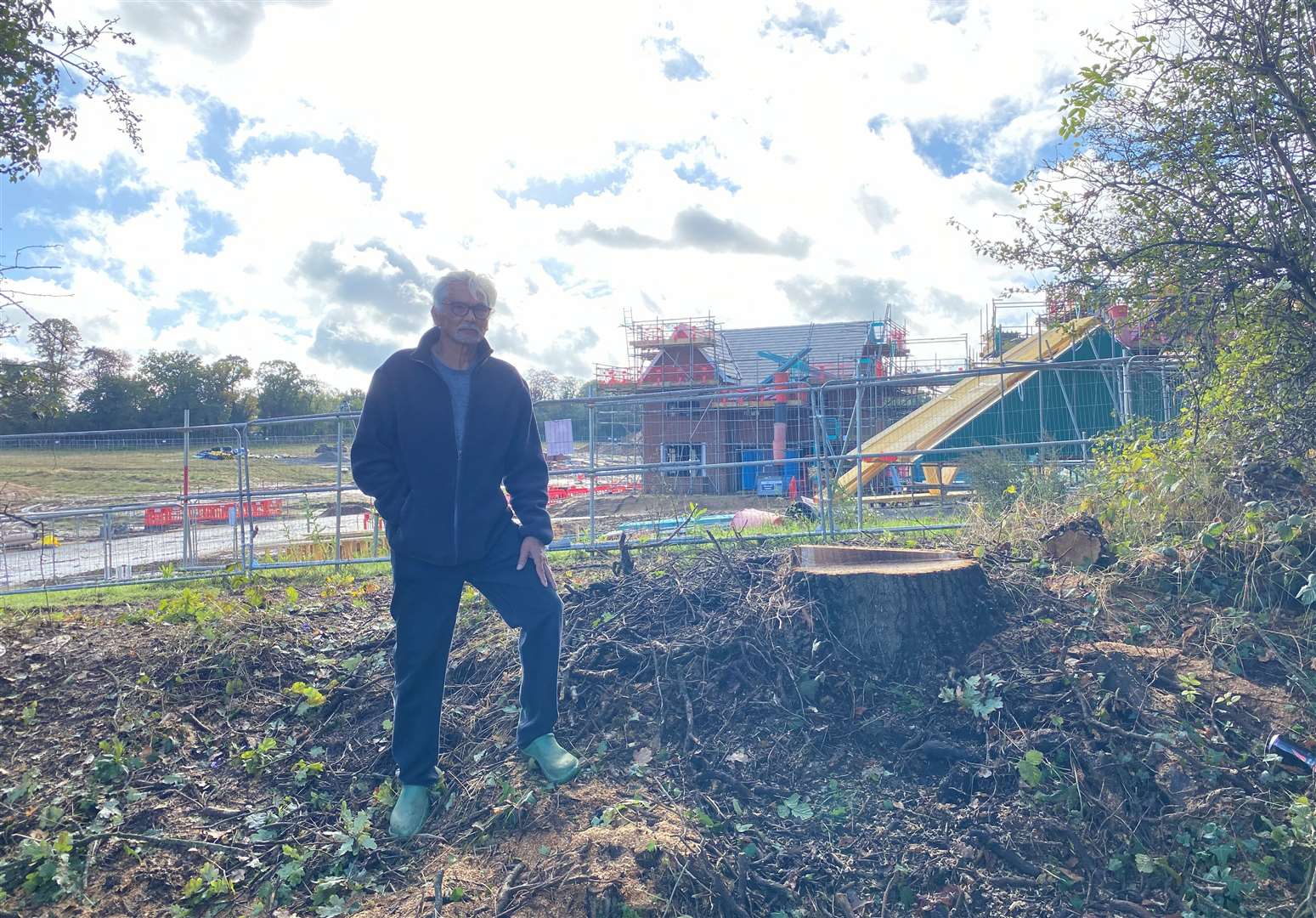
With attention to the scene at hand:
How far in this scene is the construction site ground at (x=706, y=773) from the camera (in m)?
3.03

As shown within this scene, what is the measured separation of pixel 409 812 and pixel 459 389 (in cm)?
177

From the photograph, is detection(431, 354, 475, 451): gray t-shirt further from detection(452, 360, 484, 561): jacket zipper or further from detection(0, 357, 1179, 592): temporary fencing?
detection(0, 357, 1179, 592): temporary fencing

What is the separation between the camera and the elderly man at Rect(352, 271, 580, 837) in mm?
3396

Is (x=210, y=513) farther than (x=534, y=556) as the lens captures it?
Yes

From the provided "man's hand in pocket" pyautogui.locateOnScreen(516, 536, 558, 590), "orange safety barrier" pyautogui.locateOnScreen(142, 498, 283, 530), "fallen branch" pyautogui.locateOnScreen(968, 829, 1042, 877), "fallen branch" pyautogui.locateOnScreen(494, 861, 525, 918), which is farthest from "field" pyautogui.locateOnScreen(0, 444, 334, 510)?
"fallen branch" pyautogui.locateOnScreen(968, 829, 1042, 877)

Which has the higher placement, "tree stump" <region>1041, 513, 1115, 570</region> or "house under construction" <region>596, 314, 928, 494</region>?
"house under construction" <region>596, 314, 928, 494</region>

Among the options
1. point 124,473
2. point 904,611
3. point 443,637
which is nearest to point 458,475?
point 443,637

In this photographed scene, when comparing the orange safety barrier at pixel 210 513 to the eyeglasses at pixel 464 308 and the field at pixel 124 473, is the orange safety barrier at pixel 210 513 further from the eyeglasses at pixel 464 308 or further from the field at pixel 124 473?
the eyeglasses at pixel 464 308

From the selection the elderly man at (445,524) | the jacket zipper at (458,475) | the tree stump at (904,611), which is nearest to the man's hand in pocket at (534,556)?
the elderly man at (445,524)

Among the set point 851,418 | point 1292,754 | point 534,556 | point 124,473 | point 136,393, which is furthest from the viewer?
point 136,393

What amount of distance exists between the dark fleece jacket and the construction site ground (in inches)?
42.5

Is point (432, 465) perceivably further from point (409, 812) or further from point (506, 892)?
point (506, 892)

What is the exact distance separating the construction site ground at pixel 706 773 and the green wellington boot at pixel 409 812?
0.21 feet

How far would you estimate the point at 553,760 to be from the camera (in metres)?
3.46
